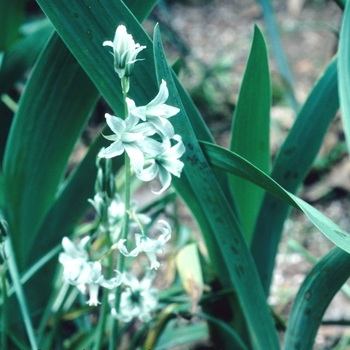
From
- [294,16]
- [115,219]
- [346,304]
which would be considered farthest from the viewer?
[294,16]

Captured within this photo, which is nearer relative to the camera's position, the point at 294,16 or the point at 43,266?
the point at 43,266

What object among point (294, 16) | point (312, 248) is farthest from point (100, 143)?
point (294, 16)

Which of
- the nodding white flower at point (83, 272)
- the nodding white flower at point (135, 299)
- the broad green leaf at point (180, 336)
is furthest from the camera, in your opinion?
the broad green leaf at point (180, 336)

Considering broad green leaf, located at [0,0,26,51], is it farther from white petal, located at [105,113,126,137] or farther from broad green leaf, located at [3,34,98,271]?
white petal, located at [105,113,126,137]

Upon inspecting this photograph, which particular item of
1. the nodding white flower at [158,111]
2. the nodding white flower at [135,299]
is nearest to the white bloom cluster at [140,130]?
the nodding white flower at [158,111]

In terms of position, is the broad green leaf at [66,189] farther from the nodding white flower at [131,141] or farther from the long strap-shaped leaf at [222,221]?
the nodding white flower at [131,141]

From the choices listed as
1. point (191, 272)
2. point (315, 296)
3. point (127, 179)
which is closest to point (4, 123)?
point (191, 272)

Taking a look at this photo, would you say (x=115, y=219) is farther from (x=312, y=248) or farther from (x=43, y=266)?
(x=312, y=248)
